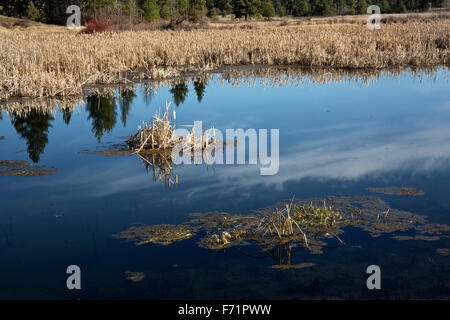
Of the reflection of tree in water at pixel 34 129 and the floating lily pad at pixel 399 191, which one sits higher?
the reflection of tree in water at pixel 34 129

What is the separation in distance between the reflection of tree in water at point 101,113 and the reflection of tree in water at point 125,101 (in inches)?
8.1

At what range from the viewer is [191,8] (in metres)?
72.9

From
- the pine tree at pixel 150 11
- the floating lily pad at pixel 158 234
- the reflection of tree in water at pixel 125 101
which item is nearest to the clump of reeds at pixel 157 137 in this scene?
the reflection of tree in water at pixel 125 101

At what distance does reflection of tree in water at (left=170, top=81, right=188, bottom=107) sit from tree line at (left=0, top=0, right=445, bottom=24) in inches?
1038

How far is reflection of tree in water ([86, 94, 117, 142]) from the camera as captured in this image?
11.7m

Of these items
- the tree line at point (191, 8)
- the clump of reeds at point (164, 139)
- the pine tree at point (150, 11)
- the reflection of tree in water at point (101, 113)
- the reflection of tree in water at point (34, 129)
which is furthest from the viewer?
the pine tree at point (150, 11)

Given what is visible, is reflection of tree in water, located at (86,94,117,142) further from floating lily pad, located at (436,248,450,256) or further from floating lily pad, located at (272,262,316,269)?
floating lily pad, located at (436,248,450,256)

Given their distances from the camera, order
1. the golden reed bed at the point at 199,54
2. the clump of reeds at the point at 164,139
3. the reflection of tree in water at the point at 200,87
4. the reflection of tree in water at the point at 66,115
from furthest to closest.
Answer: the golden reed bed at the point at 199,54 → the reflection of tree in water at the point at 200,87 → the reflection of tree in water at the point at 66,115 → the clump of reeds at the point at 164,139

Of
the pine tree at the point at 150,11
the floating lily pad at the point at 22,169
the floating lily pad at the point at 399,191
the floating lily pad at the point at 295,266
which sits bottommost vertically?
the floating lily pad at the point at 295,266

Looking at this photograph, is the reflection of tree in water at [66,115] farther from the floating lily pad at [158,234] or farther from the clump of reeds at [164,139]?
the floating lily pad at [158,234]

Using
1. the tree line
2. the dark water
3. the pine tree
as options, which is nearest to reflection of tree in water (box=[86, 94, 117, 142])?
the dark water

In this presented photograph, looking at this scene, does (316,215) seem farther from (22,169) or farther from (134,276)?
(22,169)

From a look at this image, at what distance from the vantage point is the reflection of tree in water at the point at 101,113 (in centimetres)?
1166

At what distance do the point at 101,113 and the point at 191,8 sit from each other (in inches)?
2478
